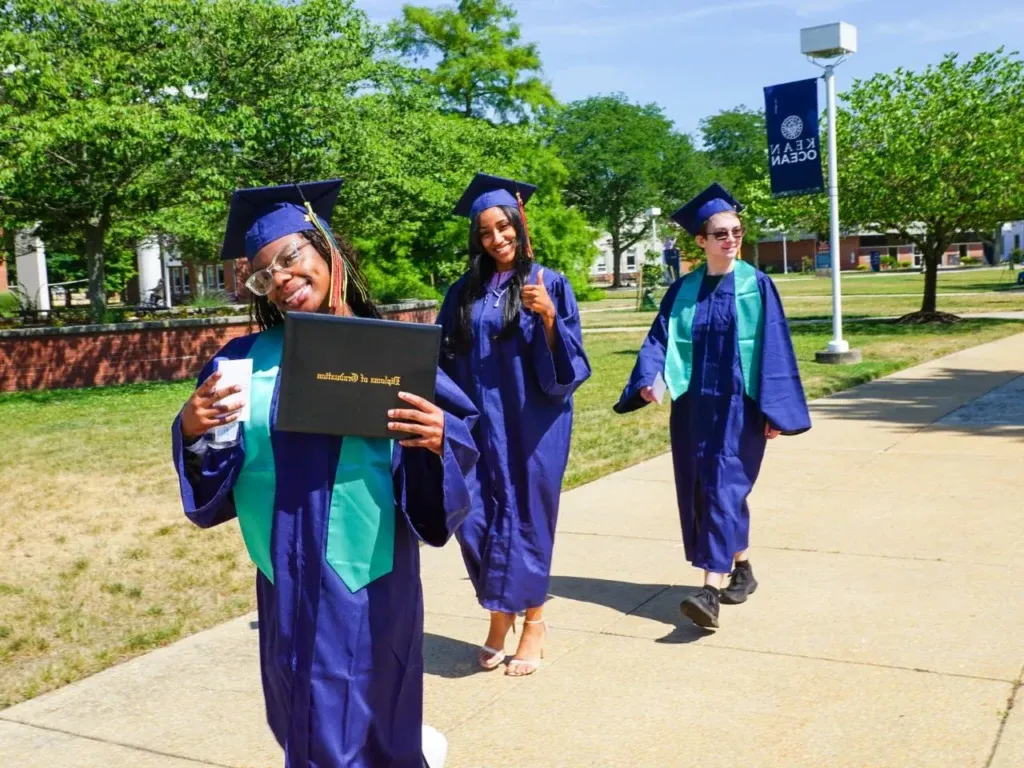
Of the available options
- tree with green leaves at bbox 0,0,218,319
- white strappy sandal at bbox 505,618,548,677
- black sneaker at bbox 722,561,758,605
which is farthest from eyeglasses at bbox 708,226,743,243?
tree with green leaves at bbox 0,0,218,319

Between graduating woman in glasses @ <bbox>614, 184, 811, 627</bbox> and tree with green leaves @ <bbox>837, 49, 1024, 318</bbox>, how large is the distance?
57.4 feet

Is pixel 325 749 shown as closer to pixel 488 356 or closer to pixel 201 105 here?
pixel 488 356

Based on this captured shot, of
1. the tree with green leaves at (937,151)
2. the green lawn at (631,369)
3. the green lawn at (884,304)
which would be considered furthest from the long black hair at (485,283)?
the green lawn at (884,304)

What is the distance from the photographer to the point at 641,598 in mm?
5438

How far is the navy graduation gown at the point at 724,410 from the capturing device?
491 centimetres

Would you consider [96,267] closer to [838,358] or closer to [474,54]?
[838,358]

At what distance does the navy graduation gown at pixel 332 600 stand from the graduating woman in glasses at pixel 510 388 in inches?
65.4

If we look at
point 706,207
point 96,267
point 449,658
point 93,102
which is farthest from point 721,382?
point 96,267

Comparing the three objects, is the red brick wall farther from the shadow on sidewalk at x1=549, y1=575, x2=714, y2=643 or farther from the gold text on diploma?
the gold text on diploma

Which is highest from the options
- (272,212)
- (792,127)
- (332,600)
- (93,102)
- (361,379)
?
(93,102)

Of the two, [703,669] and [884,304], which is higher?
[884,304]

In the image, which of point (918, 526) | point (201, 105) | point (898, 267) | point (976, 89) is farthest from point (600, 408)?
point (898, 267)

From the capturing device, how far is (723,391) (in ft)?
16.2

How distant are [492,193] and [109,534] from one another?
3.98 metres
